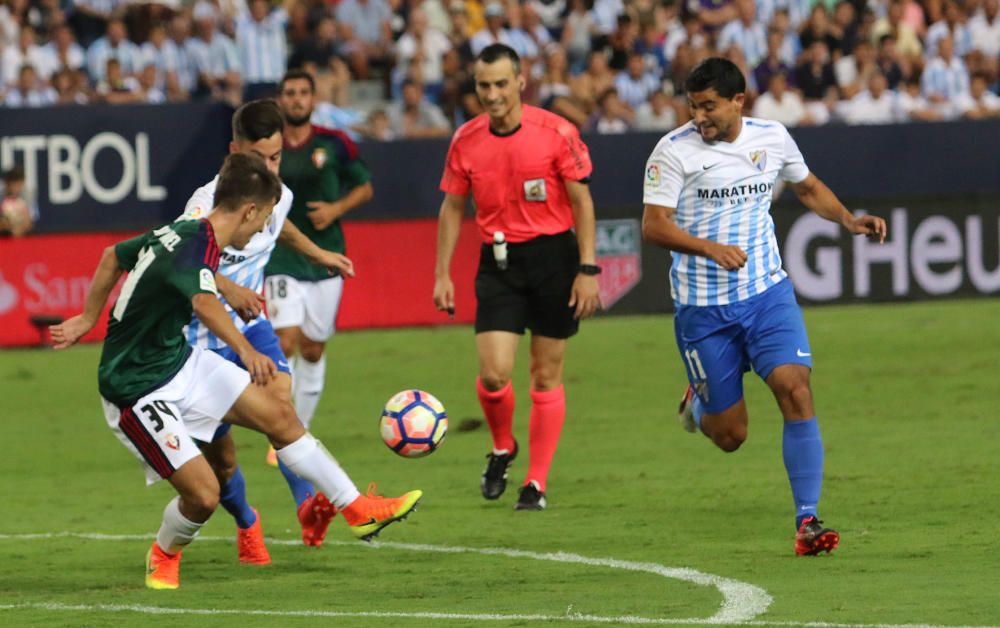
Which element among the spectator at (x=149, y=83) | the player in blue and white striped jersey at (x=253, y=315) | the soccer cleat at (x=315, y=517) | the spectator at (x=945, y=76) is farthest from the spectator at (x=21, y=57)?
the soccer cleat at (x=315, y=517)

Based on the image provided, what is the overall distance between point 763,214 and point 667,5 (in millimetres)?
17332

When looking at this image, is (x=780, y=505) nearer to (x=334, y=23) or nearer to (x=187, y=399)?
(x=187, y=399)

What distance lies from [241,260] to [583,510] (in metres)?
2.27

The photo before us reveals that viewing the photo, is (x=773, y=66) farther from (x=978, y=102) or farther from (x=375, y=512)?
(x=375, y=512)

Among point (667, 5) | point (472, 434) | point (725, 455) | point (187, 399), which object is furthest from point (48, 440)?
point (667, 5)

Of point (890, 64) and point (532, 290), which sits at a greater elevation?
point (890, 64)

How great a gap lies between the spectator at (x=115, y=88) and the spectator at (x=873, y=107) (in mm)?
8484

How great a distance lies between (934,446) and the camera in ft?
39.6

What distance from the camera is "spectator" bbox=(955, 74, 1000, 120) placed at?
23.4 m

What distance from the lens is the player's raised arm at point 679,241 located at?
8578 millimetres

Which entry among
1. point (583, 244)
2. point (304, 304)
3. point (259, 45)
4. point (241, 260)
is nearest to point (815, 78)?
point (259, 45)

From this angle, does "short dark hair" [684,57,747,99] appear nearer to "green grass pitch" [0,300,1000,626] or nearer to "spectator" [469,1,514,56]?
"green grass pitch" [0,300,1000,626]

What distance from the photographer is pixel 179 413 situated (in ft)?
26.7

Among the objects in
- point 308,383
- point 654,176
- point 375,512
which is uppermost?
point 654,176
